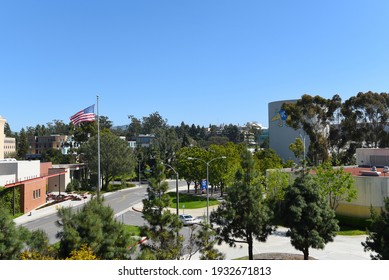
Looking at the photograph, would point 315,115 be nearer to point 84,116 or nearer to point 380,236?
point 84,116

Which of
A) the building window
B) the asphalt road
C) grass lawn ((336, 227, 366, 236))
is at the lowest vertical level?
grass lawn ((336, 227, 366, 236))

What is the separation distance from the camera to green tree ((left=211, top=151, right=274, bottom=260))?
16656 mm

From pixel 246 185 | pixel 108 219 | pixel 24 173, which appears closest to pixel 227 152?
pixel 24 173

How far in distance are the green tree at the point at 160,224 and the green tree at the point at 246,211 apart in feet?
9.44

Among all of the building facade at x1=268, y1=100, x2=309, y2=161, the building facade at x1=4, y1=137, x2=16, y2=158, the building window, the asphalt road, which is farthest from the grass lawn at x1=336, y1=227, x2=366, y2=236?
the building facade at x1=4, y1=137, x2=16, y2=158

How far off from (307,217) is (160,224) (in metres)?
6.62

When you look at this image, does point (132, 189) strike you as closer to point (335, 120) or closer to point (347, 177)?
point (335, 120)

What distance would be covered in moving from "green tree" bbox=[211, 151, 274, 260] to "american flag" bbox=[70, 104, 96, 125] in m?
20.6

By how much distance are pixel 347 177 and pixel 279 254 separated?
1002 centimetres

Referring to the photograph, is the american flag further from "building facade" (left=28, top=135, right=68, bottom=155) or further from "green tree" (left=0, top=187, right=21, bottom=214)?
"building facade" (left=28, top=135, right=68, bottom=155)

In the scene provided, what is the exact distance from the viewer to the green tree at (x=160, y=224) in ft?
45.3

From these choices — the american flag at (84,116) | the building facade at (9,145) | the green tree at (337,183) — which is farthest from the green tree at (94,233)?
the building facade at (9,145)

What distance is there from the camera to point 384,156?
4306 cm
